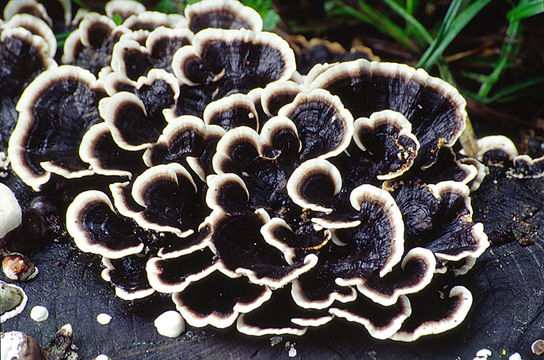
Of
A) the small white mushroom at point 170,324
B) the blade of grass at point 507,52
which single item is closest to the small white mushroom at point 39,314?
the small white mushroom at point 170,324

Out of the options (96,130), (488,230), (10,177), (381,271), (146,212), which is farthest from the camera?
(10,177)

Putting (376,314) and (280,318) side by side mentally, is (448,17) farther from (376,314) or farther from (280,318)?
(280,318)

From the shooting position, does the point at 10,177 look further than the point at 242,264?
Yes

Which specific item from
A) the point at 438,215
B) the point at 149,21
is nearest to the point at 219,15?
the point at 149,21

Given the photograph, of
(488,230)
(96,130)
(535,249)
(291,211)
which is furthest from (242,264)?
(535,249)

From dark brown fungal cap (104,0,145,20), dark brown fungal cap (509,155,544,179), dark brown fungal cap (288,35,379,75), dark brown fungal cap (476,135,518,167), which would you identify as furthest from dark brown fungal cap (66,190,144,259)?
dark brown fungal cap (509,155,544,179)

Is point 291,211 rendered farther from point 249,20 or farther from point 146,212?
point 249,20

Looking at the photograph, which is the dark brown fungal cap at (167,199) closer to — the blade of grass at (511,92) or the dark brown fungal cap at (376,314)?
the dark brown fungal cap at (376,314)
